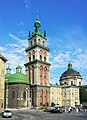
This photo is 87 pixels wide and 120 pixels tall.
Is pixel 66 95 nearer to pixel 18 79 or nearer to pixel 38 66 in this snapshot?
pixel 38 66

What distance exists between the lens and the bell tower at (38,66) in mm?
101175

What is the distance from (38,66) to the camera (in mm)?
102562

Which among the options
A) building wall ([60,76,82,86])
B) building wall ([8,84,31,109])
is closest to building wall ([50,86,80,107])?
building wall ([60,76,82,86])

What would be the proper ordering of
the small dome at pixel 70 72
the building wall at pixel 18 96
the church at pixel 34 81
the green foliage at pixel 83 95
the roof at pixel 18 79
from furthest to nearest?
the small dome at pixel 70 72 → the green foliage at pixel 83 95 → the roof at pixel 18 79 → the church at pixel 34 81 → the building wall at pixel 18 96

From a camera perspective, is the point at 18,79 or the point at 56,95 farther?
the point at 56,95

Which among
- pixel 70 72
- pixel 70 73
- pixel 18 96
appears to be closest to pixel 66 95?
pixel 70 73

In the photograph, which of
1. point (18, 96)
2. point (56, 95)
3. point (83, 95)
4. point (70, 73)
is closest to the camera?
point (18, 96)

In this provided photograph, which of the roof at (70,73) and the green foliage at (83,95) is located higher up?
the roof at (70,73)

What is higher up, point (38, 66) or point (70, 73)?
point (38, 66)

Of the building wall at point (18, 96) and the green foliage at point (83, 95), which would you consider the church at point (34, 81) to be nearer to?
the building wall at point (18, 96)

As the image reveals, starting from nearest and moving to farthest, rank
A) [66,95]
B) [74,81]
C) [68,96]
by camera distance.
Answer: [68,96] < [66,95] < [74,81]

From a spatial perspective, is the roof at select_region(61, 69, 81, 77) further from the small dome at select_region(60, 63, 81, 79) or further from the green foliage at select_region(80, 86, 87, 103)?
the green foliage at select_region(80, 86, 87, 103)

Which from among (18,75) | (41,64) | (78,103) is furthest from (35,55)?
(78,103)

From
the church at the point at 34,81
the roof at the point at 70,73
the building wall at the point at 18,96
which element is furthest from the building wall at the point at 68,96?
the building wall at the point at 18,96
